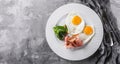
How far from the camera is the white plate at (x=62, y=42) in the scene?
1207mm

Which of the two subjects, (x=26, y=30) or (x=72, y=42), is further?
(x=26, y=30)

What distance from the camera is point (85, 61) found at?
1233 mm

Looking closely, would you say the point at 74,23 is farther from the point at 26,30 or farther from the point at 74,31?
the point at 26,30

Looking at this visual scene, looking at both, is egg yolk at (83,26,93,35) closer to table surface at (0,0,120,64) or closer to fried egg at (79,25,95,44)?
fried egg at (79,25,95,44)

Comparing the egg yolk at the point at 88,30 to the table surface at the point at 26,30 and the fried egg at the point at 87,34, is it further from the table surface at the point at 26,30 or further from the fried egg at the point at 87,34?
the table surface at the point at 26,30

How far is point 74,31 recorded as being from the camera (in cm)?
124

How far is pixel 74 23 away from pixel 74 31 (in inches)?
1.5

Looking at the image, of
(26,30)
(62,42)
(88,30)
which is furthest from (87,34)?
(26,30)

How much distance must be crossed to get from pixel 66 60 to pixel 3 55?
0.30m

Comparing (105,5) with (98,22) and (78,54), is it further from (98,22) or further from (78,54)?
(78,54)

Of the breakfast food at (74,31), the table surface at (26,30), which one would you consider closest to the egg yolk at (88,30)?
the breakfast food at (74,31)

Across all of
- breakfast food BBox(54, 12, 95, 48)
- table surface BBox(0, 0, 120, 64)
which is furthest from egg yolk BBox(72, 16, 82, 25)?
table surface BBox(0, 0, 120, 64)

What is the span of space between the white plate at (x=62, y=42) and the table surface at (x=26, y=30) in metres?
0.05

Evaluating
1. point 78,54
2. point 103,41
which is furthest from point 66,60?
point 103,41
